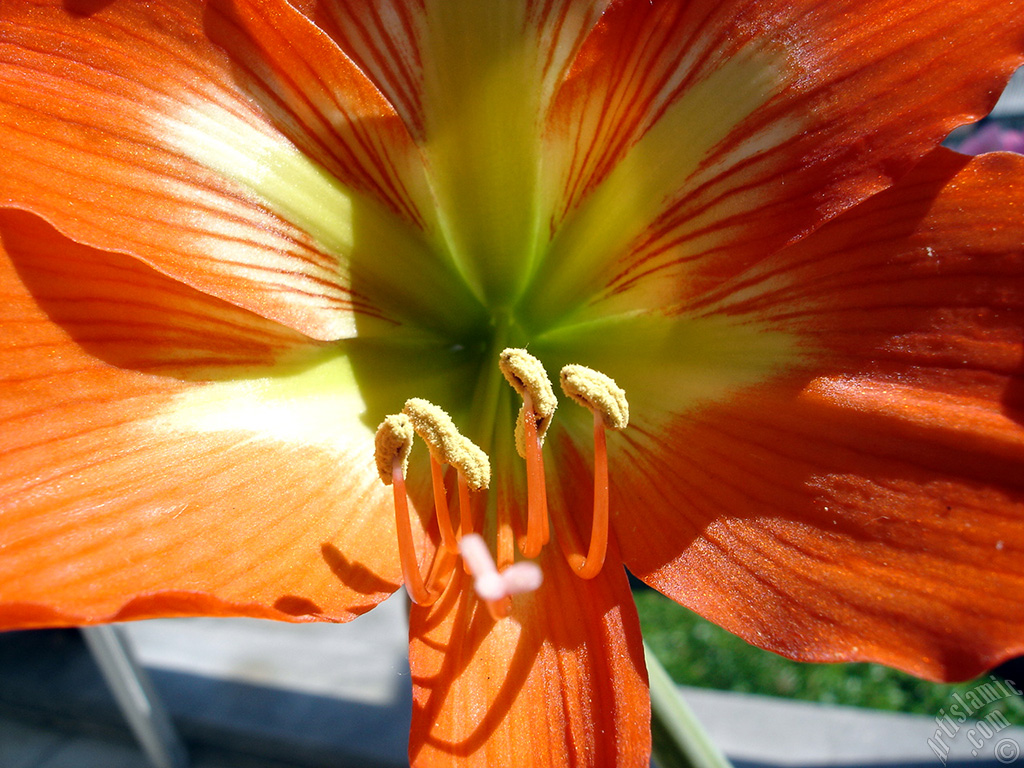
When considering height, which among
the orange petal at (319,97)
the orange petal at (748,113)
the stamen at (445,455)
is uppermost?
the orange petal at (319,97)

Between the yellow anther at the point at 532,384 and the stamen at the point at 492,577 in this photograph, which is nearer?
the stamen at the point at 492,577

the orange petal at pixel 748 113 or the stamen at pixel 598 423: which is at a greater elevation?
the orange petal at pixel 748 113

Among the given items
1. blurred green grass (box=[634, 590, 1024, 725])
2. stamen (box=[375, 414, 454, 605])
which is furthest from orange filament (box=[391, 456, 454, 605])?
blurred green grass (box=[634, 590, 1024, 725])

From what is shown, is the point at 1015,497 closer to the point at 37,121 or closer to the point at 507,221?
the point at 507,221

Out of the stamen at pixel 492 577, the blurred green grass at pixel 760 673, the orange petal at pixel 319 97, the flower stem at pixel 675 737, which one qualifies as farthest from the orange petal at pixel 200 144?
the blurred green grass at pixel 760 673

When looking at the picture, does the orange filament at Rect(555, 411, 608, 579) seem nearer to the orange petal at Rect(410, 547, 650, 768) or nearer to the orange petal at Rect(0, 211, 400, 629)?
the orange petal at Rect(410, 547, 650, 768)

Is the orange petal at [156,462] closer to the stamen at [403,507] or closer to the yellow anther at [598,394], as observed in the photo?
the stamen at [403,507]

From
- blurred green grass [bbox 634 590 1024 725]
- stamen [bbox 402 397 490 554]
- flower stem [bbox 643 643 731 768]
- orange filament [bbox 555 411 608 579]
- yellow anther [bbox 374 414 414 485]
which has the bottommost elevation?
blurred green grass [bbox 634 590 1024 725]
